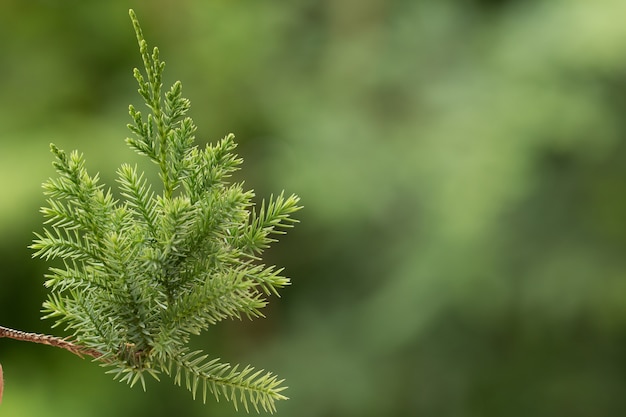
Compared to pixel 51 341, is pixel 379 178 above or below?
above

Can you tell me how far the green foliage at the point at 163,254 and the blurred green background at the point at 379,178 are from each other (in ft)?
7.15

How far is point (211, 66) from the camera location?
3.06m

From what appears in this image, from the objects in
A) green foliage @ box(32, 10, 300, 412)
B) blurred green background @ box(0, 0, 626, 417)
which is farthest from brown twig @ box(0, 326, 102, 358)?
blurred green background @ box(0, 0, 626, 417)

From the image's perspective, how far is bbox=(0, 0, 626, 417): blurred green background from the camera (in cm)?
284

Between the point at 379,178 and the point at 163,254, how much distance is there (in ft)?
7.67

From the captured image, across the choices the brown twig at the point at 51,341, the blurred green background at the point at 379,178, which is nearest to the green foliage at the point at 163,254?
the brown twig at the point at 51,341

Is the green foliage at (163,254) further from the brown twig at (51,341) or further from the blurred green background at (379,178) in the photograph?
the blurred green background at (379,178)

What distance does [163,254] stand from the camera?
60 cm

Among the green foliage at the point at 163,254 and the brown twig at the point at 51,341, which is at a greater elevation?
the green foliage at the point at 163,254

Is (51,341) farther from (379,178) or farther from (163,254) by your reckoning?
(379,178)

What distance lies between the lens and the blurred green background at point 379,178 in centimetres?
284

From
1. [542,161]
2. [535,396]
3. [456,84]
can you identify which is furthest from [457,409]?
[456,84]

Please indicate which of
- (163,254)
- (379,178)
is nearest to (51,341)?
(163,254)

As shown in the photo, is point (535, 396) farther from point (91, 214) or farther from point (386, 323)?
point (91, 214)
